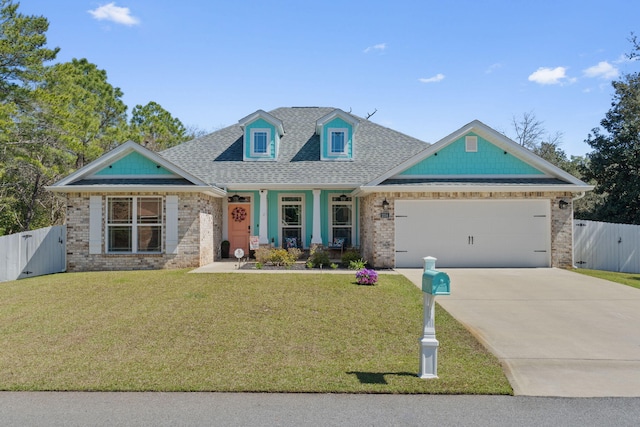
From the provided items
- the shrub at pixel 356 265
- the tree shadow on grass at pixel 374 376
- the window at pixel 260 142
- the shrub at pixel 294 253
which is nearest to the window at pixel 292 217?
the shrub at pixel 294 253

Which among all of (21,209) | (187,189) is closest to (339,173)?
(187,189)

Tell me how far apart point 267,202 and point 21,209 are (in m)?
18.3

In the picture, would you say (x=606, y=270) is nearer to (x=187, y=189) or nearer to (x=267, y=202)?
(x=267, y=202)

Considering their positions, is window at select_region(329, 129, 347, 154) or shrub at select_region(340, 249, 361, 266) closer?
shrub at select_region(340, 249, 361, 266)

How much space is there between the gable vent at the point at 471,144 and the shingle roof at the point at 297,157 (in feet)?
7.40

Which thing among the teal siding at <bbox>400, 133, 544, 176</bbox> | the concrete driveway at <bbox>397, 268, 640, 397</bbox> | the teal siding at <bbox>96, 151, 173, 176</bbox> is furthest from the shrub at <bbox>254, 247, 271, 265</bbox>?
the teal siding at <bbox>400, 133, 544, 176</bbox>

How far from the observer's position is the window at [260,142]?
18219 mm

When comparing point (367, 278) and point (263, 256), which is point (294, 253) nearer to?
point (263, 256)

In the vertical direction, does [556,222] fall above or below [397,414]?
above

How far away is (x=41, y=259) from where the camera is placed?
14.3 meters

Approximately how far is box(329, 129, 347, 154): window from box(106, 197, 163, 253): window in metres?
7.49

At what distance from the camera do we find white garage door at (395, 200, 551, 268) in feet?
47.9

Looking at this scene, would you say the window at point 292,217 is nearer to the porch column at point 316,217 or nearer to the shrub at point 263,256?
the porch column at point 316,217

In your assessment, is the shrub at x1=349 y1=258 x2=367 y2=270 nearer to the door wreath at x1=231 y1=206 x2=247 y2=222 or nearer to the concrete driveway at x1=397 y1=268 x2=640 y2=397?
the concrete driveway at x1=397 y1=268 x2=640 y2=397
